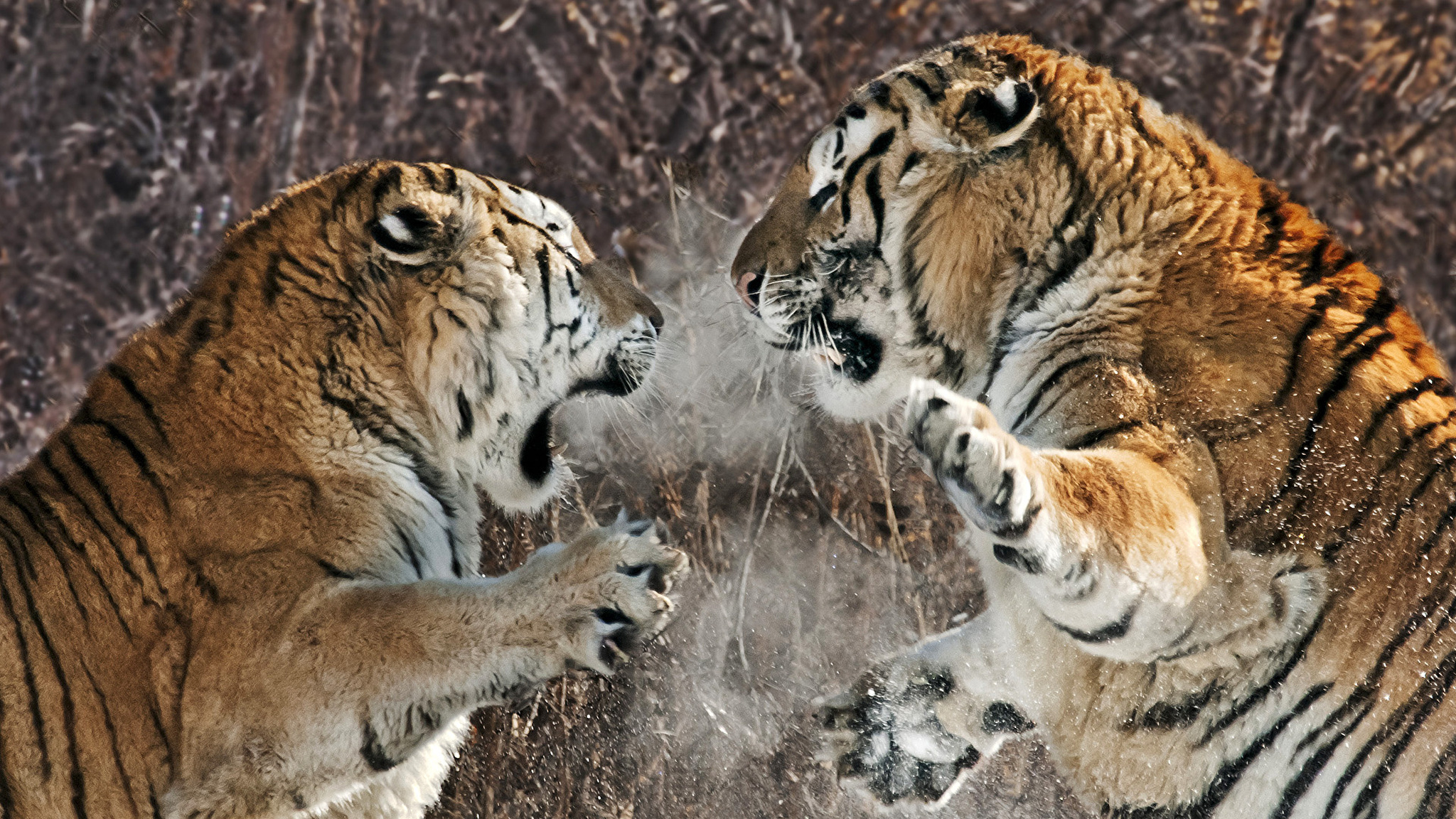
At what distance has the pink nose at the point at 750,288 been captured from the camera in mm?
3213

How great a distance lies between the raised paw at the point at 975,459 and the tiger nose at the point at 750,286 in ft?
3.22

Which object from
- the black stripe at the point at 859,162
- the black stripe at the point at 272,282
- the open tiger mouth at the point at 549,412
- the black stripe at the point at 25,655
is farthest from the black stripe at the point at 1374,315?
the black stripe at the point at 25,655

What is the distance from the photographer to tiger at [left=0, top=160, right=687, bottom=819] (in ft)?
8.51

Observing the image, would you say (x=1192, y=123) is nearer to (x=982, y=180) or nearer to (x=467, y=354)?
(x=982, y=180)

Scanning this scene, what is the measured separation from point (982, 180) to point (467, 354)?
3.56 ft

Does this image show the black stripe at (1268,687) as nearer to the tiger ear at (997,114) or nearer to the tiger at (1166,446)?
the tiger at (1166,446)

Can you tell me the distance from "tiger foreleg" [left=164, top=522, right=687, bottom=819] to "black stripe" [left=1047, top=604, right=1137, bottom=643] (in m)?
0.70

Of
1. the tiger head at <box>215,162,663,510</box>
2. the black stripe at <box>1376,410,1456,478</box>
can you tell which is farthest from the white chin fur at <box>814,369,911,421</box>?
the black stripe at <box>1376,410,1456,478</box>

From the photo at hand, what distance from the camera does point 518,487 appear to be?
3.27 metres

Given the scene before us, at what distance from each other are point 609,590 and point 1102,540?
853 millimetres

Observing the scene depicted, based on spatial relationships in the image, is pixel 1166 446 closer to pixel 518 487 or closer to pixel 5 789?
pixel 518 487

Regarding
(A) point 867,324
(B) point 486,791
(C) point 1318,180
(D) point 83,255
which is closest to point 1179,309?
(A) point 867,324

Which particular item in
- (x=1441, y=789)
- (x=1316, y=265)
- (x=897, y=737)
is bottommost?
(x=897, y=737)

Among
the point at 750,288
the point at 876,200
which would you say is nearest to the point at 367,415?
the point at 750,288
